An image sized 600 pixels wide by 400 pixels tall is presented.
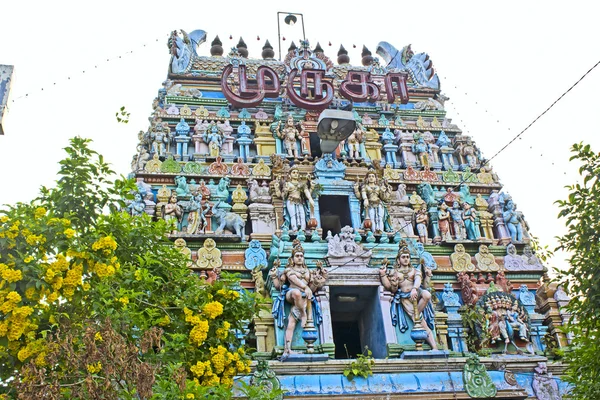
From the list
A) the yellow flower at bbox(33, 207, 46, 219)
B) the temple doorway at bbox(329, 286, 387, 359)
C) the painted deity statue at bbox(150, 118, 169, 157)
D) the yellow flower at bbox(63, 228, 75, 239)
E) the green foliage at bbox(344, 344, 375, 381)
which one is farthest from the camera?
the painted deity statue at bbox(150, 118, 169, 157)

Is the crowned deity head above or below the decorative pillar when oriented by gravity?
above

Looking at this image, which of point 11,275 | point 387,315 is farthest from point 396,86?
point 11,275

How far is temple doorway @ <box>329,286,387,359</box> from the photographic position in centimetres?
1560

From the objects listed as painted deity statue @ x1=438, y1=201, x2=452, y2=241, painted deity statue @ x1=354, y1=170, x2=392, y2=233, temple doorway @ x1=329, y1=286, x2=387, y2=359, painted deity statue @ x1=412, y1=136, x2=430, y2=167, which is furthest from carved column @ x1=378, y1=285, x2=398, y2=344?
painted deity statue @ x1=412, y1=136, x2=430, y2=167

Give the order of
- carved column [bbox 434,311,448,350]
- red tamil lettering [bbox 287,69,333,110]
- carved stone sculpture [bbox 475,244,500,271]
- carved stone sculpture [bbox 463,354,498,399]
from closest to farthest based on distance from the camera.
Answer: carved stone sculpture [bbox 463,354,498,399] < carved column [bbox 434,311,448,350] < carved stone sculpture [bbox 475,244,500,271] < red tamil lettering [bbox 287,69,333,110]

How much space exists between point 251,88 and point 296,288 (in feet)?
28.8

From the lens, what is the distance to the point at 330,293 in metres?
15.9

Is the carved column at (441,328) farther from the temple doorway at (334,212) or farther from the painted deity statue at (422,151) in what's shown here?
the painted deity statue at (422,151)

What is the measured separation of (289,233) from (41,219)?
24.5 ft

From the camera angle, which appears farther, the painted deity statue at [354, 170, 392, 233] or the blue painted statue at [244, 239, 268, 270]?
the painted deity statue at [354, 170, 392, 233]

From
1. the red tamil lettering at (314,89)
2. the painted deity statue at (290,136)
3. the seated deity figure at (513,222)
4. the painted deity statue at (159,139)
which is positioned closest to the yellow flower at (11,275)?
the painted deity statue at (159,139)

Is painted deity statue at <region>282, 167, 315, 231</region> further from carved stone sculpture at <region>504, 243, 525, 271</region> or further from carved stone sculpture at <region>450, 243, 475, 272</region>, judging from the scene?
carved stone sculpture at <region>504, 243, 525, 271</region>

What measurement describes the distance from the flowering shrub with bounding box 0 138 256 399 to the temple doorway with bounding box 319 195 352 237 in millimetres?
7380

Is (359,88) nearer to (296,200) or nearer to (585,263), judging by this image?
(296,200)
